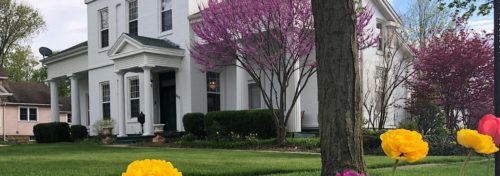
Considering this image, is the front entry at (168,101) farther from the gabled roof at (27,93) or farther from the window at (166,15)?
the gabled roof at (27,93)

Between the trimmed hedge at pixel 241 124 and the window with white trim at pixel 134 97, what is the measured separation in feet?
19.7

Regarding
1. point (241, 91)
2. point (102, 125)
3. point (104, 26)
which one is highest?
point (104, 26)

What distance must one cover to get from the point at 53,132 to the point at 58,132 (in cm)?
24

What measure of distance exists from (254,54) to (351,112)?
12.8 metres

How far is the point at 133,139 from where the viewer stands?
22078 mm

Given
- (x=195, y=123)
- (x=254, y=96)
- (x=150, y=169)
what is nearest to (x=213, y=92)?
(x=254, y=96)

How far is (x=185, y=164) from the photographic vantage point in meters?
10.1

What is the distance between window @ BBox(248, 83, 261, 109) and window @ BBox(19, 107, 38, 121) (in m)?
29.8

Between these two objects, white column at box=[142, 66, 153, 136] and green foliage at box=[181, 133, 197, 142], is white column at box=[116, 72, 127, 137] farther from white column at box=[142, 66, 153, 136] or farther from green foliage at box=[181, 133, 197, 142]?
green foliage at box=[181, 133, 197, 142]

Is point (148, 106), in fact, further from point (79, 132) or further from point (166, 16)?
point (79, 132)

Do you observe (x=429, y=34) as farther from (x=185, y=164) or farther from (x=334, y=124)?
(x=334, y=124)

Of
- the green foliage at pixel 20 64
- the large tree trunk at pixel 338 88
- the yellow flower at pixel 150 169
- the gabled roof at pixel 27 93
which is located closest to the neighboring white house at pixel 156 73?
the large tree trunk at pixel 338 88

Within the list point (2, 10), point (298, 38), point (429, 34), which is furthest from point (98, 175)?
point (2, 10)

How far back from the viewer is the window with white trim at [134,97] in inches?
949
